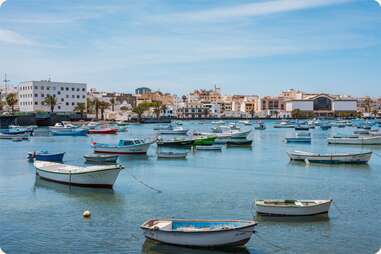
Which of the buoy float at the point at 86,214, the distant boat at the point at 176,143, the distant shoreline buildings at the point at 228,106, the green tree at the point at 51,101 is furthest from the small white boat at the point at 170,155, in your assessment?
the distant shoreline buildings at the point at 228,106

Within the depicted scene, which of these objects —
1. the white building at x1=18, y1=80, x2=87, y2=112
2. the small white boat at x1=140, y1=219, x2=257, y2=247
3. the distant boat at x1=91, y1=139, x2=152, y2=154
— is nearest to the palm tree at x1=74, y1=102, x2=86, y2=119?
the white building at x1=18, y1=80, x2=87, y2=112

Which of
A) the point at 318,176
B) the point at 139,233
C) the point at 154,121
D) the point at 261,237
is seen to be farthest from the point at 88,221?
the point at 154,121

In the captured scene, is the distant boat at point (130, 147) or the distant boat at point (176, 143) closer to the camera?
the distant boat at point (130, 147)

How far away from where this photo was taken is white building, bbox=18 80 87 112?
103925mm

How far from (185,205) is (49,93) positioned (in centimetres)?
8984

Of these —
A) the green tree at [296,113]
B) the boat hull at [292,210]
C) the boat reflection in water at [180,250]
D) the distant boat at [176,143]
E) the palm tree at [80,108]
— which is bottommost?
the boat reflection in water at [180,250]

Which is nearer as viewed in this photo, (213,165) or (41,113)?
(213,165)

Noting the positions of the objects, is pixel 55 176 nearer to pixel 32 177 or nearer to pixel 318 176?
pixel 32 177

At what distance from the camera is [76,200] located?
71.3 feet

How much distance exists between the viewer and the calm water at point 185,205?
15.6 meters

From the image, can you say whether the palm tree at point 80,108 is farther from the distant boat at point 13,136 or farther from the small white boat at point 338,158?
the small white boat at point 338,158

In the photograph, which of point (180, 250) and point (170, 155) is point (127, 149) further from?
point (180, 250)

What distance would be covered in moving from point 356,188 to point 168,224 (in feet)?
44.2

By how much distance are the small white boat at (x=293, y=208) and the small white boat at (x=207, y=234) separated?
3554mm
